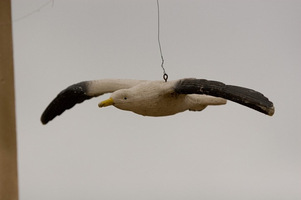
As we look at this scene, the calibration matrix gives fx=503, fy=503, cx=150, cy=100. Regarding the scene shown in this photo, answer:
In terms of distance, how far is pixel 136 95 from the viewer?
1519 mm

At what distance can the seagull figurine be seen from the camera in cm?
136

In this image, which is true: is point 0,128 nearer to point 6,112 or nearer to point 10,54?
point 6,112

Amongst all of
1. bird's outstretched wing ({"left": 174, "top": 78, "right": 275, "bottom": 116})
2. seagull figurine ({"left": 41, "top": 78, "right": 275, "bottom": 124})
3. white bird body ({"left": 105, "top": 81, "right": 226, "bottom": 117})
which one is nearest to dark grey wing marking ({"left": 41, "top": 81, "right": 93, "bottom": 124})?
seagull figurine ({"left": 41, "top": 78, "right": 275, "bottom": 124})

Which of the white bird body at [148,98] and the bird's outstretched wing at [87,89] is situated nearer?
the white bird body at [148,98]

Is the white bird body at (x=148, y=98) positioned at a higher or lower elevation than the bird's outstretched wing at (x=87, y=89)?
lower

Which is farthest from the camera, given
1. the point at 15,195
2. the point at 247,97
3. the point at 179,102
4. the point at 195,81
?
the point at 15,195

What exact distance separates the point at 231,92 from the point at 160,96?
246 millimetres

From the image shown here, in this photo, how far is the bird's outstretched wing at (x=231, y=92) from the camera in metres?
1.32

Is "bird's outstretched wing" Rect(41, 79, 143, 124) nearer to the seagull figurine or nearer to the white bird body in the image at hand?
the seagull figurine

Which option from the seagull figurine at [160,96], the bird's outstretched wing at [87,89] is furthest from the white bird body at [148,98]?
the bird's outstretched wing at [87,89]

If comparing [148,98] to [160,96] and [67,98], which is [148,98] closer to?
[160,96]

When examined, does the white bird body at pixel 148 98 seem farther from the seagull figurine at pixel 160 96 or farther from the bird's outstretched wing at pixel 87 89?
the bird's outstretched wing at pixel 87 89

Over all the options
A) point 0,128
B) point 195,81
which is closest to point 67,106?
point 0,128

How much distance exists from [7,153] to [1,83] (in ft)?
0.76
